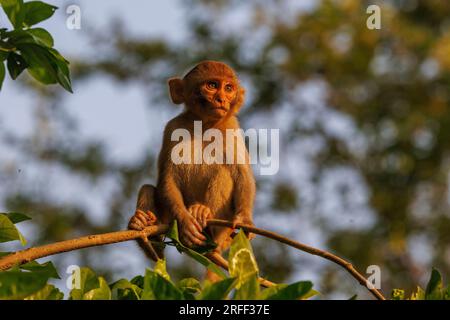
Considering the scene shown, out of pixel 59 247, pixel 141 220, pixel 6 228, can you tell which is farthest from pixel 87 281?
pixel 141 220

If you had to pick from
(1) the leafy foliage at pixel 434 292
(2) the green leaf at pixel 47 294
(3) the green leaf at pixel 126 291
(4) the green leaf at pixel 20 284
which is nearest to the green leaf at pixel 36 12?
(3) the green leaf at pixel 126 291

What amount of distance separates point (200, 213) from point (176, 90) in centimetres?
224

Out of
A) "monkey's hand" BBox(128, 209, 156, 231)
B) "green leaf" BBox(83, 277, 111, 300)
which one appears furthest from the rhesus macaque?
"green leaf" BBox(83, 277, 111, 300)

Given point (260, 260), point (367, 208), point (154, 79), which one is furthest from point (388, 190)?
point (154, 79)

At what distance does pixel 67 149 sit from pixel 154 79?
399cm

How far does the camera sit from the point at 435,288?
3.89m

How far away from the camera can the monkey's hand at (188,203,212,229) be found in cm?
705

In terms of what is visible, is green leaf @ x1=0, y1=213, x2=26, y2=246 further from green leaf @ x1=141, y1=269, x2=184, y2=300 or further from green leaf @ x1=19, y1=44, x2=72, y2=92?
green leaf @ x1=141, y1=269, x2=184, y2=300

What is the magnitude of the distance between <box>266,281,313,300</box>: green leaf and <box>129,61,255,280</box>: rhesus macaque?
10.3ft

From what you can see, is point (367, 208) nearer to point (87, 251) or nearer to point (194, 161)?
point (87, 251)

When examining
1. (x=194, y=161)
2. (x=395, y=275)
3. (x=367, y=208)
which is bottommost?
(x=395, y=275)

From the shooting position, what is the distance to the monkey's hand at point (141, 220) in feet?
21.9
